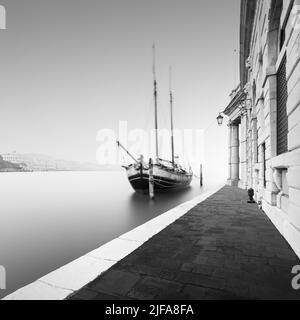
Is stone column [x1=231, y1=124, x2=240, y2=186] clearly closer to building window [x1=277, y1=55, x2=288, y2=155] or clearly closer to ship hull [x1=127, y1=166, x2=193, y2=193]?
ship hull [x1=127, y1=166, x2=193, y2=193]

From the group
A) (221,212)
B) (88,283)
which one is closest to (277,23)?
(221,212)

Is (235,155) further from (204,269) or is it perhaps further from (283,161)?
(204,269)

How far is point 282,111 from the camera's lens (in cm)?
558

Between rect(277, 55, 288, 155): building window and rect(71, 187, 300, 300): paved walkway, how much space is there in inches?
91.1

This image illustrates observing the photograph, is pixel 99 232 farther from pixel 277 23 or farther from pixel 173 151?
pixel 173 151

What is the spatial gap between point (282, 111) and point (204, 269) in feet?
15.0

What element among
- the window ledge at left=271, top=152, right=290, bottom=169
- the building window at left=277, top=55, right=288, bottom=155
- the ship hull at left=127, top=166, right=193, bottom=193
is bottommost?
the ship hull at left=127, top=166, right=193, bottom=193

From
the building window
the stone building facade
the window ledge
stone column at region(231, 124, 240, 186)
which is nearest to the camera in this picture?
the stone building facade

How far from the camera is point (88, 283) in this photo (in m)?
3.11

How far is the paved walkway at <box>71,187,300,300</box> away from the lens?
2822mm

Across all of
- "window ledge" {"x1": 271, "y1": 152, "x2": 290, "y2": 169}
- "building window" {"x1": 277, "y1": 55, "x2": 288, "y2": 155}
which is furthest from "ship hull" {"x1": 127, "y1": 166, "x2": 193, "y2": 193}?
"window ledge" {"x1": 271, "y1": 152, "x2": 290, "y2": 169}

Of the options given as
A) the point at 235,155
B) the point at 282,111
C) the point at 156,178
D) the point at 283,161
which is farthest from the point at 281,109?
the point at 156,178
